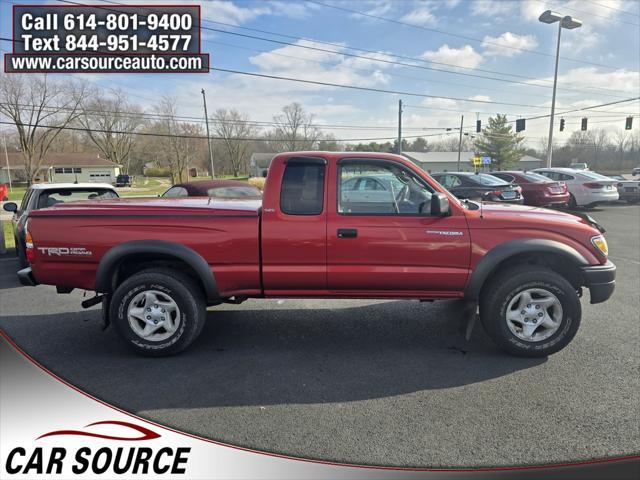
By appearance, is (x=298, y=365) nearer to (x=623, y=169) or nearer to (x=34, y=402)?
(x=34, y=402)

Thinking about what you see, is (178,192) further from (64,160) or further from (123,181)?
(64,160)

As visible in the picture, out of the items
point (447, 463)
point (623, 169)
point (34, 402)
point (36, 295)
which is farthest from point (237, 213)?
point (623, 169)

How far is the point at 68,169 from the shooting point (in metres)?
60.9

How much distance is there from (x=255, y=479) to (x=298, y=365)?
1.32m

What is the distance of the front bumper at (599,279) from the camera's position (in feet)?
12.1

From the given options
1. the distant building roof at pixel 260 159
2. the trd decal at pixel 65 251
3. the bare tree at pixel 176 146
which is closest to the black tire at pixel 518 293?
the trd decal at pixel 65 251

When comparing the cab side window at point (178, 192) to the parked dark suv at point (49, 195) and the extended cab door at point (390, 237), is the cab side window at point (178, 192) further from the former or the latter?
the extended cab door at point (390, 237)

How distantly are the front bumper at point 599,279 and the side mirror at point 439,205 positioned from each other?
4.74 feet

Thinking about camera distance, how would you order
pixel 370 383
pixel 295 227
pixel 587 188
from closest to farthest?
1. pixel 370 383
2. pixel 295 227
3. pixel 587 188

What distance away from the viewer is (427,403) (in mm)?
2998

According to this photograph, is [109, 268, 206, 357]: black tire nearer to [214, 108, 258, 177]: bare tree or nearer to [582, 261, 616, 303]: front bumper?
[582, 261, 616, 303]: front bumper

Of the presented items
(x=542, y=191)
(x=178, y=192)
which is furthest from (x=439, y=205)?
(x=542, y=191)

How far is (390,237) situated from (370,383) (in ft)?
4.20

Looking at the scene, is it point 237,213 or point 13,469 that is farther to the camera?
point 237,213
